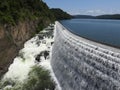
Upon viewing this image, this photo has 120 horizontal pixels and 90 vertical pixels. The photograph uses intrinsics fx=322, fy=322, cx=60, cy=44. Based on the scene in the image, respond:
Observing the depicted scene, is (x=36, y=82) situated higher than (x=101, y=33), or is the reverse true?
(x=36, y=82)

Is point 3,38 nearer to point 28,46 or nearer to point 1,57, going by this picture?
point 1,57

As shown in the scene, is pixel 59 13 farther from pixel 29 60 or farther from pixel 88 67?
pixel 88 67

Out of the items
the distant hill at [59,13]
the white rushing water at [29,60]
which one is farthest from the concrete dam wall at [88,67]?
the distant hill at [59,13]

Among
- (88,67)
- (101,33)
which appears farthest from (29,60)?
(101,33)

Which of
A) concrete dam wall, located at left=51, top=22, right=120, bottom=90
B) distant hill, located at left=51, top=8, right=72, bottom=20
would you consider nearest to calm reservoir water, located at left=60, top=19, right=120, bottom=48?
concrete dam wall, located at left=51, top=22, right=120, bottom=90

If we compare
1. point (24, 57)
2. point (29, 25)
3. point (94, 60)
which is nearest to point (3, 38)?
point (24, 57)

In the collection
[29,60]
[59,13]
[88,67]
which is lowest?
[59,13]

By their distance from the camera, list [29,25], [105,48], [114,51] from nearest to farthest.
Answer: [114,51] < [105,48] < [29,25]
